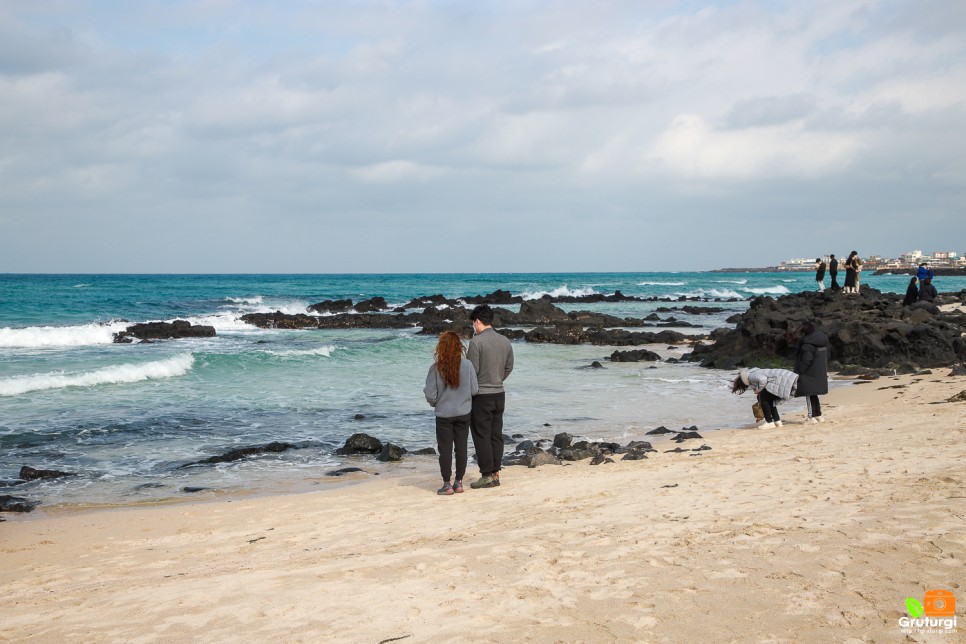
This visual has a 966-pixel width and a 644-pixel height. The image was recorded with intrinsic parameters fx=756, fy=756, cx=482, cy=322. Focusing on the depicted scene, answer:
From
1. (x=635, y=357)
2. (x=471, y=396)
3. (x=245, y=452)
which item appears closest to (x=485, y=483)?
(x=471, y=396)

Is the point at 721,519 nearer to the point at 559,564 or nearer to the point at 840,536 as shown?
the point at 840,536

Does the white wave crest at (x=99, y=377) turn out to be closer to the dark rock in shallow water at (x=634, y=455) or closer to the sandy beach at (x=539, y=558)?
the sandy beach at (x=539, y=558)

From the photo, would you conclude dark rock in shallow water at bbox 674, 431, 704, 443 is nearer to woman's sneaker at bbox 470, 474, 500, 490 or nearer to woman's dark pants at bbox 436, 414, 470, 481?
woman's sneaker at bbox 470, 474, 500, 490

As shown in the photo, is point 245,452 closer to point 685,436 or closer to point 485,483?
point 485,483

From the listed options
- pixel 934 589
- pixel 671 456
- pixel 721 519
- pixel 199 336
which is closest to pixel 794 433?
pixel 671 456

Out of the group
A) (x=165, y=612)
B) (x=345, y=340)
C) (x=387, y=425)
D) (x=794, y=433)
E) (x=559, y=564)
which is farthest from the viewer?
(x=345, y=340)

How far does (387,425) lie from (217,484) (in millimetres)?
4148

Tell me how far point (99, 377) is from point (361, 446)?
9.59 meters

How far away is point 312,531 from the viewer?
664 cm

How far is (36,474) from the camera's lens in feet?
30.9

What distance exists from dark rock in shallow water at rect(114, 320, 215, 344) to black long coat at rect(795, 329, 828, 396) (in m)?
25.0

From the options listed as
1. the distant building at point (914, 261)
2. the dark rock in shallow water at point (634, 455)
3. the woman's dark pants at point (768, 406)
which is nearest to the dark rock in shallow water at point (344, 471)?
the dark rock in shallow water at point (634, 455)

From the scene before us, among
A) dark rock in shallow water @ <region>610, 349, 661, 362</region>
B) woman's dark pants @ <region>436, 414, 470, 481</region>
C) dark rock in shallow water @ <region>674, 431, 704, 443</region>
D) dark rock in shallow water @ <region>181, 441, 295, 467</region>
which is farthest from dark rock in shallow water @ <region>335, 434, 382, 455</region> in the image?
dark rock in shallow water @ <region>610, 349, 661, 362</region>

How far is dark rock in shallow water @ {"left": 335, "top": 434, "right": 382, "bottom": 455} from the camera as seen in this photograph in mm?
10789
